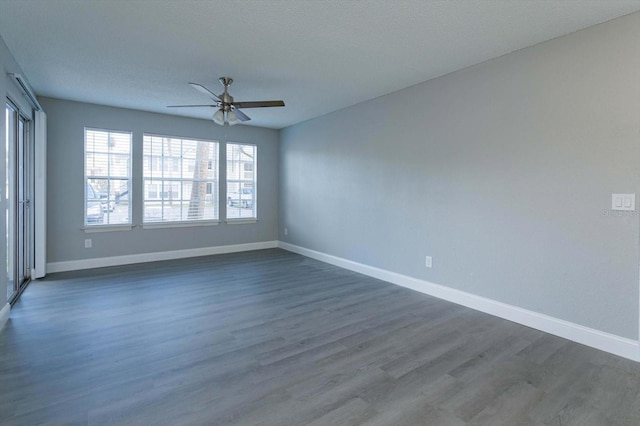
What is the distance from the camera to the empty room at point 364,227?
81.9 inches

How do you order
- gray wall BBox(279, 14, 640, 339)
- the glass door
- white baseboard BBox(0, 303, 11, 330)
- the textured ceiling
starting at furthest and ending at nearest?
1. the glass door
2. white baseboard BBox(0, 303, 11, 330)
3. gray wall BBox(279, 14, 640, 339)
4. the textured ceiling

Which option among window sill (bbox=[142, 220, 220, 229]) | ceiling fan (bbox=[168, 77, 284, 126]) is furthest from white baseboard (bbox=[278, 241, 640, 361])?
window sill (bbox=[142, 220, 220, 229])

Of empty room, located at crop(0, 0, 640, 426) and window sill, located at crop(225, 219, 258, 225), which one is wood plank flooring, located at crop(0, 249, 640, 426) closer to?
empty room, located at crop(0, 0, 640, 426)

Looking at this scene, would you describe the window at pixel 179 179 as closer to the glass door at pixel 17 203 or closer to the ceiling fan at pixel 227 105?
the glass door at pixel 17 203

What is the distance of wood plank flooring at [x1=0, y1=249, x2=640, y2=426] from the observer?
6.06 ft

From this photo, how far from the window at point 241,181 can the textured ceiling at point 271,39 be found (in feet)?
7.70

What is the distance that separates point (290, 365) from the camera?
2.35 metres

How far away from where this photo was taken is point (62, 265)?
16.4ft

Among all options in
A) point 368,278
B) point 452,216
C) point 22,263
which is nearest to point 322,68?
point 452,216

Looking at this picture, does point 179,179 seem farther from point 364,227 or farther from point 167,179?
point 364,227

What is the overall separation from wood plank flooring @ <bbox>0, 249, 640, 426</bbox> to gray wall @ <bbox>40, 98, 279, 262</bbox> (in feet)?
4.76

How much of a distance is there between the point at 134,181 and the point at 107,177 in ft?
1.27

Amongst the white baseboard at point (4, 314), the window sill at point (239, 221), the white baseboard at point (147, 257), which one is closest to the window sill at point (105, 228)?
the white baseboard at point (147, 257)

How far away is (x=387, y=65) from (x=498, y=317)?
283cm
